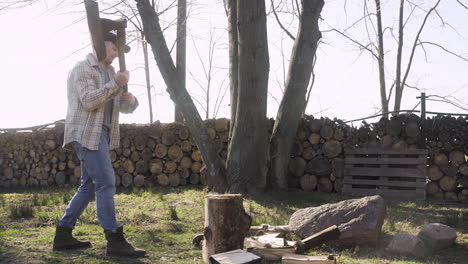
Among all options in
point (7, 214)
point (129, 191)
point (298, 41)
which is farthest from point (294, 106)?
point (7, 214)

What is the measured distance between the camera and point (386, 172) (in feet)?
28.0

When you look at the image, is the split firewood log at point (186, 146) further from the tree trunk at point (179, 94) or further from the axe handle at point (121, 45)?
the axe handle at point (121, 45)

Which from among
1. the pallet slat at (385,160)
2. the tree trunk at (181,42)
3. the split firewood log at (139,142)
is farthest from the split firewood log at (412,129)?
the split firewood log at (139,142)

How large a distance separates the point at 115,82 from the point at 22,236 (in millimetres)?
2354

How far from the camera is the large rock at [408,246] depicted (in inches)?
183

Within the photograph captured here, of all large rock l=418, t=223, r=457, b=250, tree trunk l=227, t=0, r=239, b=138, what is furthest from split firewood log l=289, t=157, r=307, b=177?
large rock l=418, t=223, r=457, b=250

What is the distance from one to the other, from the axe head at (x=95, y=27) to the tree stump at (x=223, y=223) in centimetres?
155

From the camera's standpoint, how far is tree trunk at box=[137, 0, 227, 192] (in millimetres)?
7788

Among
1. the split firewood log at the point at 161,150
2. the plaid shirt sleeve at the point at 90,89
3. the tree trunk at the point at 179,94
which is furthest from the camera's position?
the split firewood log at the point at 161,150

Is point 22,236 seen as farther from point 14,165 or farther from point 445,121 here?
point 14,165

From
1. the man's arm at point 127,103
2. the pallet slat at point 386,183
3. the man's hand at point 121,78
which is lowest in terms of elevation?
the pallet slat at point 386,183

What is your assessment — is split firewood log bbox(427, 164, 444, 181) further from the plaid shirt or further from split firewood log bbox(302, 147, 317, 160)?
the plaid shirt

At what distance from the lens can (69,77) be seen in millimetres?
4168

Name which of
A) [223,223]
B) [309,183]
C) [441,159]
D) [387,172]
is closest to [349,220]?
[223,223]
